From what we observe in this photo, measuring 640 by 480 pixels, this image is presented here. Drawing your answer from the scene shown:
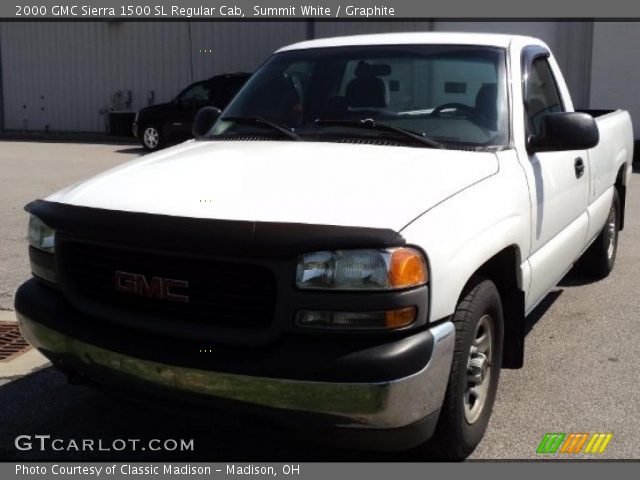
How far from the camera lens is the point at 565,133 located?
3.87 metres

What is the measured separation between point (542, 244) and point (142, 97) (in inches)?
778

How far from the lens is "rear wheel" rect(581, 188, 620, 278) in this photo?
20.7 ft

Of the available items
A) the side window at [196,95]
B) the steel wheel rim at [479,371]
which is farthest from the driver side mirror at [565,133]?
the side window at [196,95]

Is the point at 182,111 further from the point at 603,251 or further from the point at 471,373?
the point at 471,373

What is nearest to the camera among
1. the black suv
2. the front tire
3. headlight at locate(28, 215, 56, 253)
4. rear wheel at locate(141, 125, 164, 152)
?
the front tire

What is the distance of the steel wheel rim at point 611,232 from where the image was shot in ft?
21.1

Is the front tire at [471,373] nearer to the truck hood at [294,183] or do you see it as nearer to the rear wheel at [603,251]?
the truck hood at [294,183]

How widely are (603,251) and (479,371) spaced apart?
3471 mm

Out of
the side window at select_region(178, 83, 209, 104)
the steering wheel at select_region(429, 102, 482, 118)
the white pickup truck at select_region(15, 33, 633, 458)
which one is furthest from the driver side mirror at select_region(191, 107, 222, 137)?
the side window at select_region(178, 83, 209, 104)

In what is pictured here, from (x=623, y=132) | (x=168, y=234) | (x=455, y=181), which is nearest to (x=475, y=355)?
(x=455, y=181)

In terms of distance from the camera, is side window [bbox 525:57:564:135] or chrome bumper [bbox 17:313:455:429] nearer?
chrome bumper [bbox 17:313:455:429]

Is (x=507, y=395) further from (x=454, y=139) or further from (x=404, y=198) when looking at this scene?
(x=404, y=198)

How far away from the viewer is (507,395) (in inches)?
162

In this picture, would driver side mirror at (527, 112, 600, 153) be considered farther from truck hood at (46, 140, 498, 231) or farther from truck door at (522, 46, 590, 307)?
truck hood at (46, 140, 498, 231)
